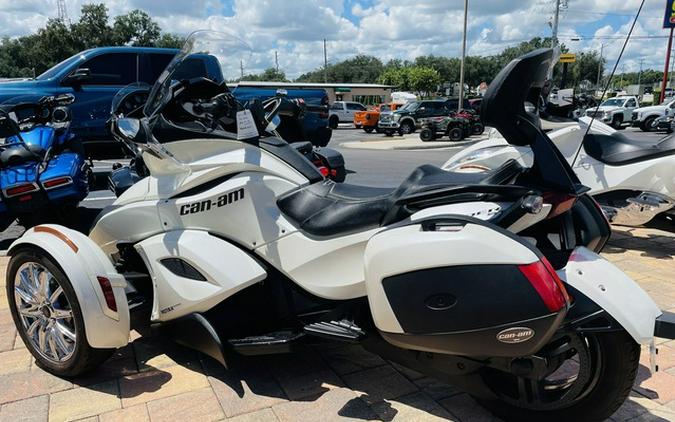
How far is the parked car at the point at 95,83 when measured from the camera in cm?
888

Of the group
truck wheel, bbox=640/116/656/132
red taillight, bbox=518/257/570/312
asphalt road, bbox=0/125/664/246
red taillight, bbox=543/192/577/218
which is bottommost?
truck wheel, bbox=640/116/656/132

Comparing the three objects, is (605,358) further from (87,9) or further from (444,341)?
(87,9)

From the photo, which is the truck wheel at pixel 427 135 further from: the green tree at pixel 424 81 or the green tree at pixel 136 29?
the green tree at pixel 424 81

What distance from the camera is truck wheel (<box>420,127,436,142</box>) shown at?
21141mm

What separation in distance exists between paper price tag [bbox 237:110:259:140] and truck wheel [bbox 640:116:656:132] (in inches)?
1143

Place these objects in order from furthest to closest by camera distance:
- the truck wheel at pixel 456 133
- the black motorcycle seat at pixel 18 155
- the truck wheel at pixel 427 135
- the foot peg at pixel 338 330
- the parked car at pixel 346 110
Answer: the parked car at pixel 346 110 → the truck wheel at pixel 427 135 → the truck wheel at pixel 456 133 → the black motorcycle seat at pixel 18 155 → the foot peg at pixel 338 330

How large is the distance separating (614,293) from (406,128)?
25.9 metres

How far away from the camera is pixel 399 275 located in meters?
2.09

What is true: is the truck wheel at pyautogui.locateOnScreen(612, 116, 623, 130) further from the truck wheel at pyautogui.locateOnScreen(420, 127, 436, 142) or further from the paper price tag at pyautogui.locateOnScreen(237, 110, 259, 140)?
the paper price tag at pyautogui.locateOnScreen(237, 110, 259, 140)

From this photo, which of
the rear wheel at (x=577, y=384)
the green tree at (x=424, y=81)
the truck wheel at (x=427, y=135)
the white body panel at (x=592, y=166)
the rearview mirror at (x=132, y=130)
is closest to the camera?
the rear wheel at (x=577, y=384)

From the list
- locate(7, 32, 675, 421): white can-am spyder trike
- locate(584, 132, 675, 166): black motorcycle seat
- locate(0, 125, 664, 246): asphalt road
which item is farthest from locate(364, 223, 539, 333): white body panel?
locate(0, 125, 664, 246): asphalt road

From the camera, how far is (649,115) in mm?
26891

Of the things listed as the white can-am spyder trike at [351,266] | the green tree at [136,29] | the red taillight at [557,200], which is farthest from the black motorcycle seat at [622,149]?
the green tree at [136,29]

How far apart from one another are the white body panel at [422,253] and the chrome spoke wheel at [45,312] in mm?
1663
